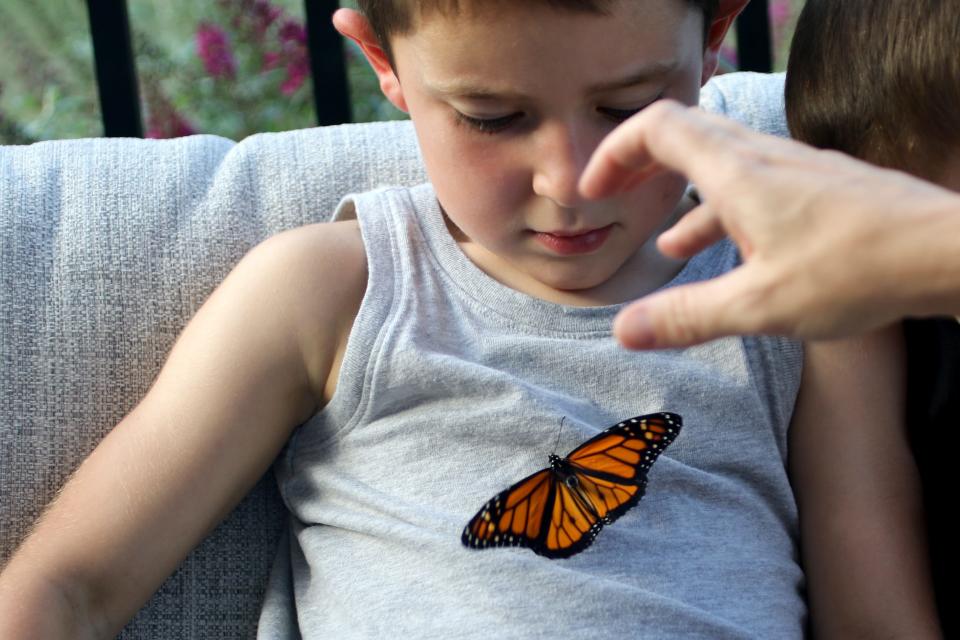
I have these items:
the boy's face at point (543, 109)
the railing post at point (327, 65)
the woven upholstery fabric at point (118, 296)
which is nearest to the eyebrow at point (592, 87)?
the boy's face at point (543, 109)

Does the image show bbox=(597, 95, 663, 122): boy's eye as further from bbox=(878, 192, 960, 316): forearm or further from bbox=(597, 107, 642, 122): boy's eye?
bbox=(878, 192, 960, 316): forearm

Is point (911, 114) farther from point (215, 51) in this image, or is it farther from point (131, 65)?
point (215, 51)

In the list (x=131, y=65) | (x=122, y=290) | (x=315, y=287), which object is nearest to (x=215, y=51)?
(x=131, y=65)

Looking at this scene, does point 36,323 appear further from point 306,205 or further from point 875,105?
point 875,105


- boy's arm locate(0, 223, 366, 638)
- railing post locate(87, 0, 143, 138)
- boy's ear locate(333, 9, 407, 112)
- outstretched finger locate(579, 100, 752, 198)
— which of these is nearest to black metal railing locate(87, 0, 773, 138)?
railing post locate(87, 0, 143, 138)

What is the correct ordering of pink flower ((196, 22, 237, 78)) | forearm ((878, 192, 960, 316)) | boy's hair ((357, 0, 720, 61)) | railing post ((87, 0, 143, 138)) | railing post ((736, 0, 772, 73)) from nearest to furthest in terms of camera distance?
forearm ((878, 192, 960, 316)) → boy's hair ((357, 0, 720, 61)) → railing post ((87, 0, 143, 138)) → railing post ((736, 0, 772, 73)) → pink flower ((196, 22, 237, 78))

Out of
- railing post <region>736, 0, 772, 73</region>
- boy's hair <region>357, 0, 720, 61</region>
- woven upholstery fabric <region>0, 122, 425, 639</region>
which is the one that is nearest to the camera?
boy's hair <region>357, 0, 720, 61</region>
